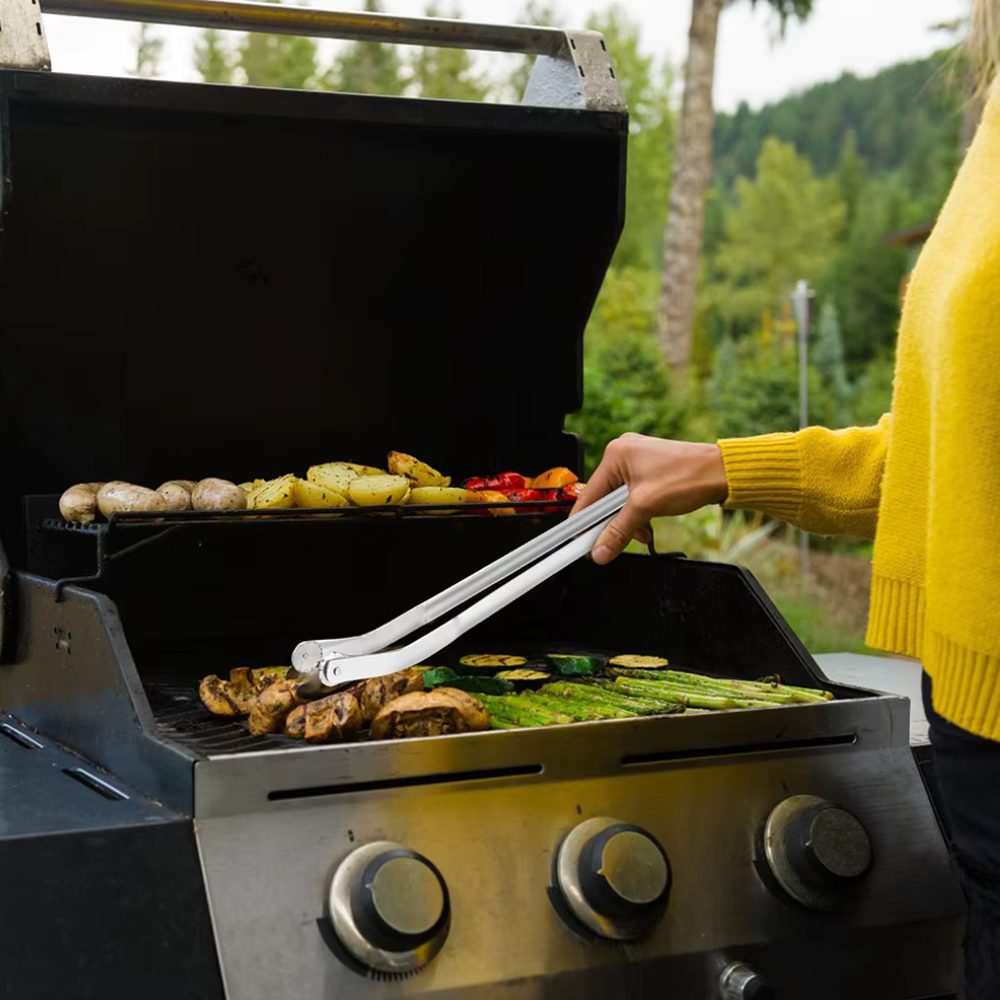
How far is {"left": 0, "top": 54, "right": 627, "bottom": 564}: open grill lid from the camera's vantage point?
2277mm

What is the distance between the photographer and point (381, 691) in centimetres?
188

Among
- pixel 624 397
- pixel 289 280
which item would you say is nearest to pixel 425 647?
pixel 289 280

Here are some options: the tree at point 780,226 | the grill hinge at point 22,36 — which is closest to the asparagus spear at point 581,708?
the grill hinge at point 22,36

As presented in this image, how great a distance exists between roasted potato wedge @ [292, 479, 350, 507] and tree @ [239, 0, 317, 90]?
73.3 ft

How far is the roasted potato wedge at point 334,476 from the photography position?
2.40 meters

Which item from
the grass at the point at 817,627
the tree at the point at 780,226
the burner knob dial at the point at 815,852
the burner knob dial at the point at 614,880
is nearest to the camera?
the burner knob dial at the point at 614,880

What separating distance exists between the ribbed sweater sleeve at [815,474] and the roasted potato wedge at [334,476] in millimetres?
810

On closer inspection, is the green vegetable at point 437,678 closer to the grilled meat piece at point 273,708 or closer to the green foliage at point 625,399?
the grilled meat piece at point 273,708

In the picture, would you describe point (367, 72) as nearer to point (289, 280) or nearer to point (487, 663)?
point (289, 280)

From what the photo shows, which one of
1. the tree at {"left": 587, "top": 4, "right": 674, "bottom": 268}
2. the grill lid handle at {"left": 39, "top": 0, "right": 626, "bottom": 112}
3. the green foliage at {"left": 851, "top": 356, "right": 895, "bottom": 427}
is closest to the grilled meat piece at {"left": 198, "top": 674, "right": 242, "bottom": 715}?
the grill lid handle at {"left": 39, "top": 0, "right": 626, "bottom": 112}

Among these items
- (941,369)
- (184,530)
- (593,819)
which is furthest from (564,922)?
(184,530)

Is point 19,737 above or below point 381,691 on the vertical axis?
below

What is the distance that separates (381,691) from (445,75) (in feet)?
77.4

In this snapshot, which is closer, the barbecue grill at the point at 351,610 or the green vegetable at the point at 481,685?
the barbecue grill at the point at 351,610
